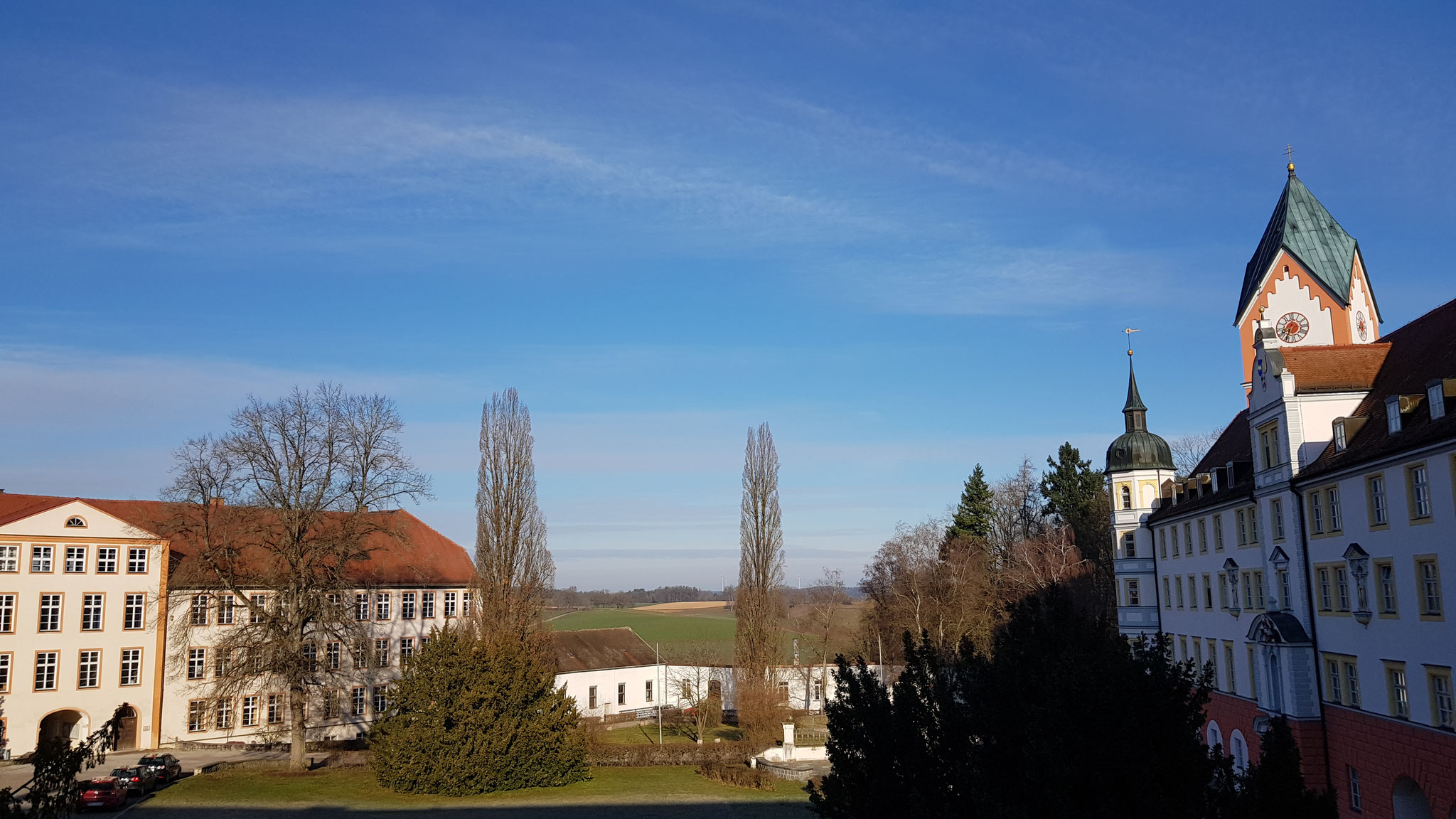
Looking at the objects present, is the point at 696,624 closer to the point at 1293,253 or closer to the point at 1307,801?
the point at 1293,253

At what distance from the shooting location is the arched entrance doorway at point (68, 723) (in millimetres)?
45969

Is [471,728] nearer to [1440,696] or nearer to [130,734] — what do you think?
[130,734]

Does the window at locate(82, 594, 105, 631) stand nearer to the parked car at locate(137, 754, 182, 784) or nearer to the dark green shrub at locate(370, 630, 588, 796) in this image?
the parked car at locate(137, 754, 182, 784)

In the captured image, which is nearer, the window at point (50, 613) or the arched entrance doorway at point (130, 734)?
the window at point (50, 613)

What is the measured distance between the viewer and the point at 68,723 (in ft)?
153

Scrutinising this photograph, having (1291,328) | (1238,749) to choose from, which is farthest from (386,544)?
(1291,328)

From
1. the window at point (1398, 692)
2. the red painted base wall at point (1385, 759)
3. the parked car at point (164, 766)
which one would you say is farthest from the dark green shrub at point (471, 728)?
the window at point (1398, 692)

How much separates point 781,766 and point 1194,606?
56.8ft

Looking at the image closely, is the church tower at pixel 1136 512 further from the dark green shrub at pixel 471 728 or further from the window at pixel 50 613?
the window at pixel 50 613

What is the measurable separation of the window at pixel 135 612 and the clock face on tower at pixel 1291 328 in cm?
5163

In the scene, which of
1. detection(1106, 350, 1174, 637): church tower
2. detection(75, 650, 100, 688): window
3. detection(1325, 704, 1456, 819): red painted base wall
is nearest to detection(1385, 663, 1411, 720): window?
detection(1325, 704, 1456, 819): red painted base wall

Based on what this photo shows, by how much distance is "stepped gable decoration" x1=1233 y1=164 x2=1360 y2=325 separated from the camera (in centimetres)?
4434

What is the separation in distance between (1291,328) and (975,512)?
128ft

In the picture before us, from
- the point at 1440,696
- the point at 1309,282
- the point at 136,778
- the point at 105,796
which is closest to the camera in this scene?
the point at 1440,696
